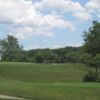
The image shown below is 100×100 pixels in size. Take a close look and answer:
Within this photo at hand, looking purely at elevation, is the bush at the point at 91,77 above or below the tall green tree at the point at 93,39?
below

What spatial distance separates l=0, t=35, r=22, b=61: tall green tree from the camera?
14750cm

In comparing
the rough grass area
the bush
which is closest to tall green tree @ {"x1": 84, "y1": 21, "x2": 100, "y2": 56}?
the rough grass area

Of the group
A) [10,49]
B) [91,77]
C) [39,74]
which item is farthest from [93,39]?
[10,49]

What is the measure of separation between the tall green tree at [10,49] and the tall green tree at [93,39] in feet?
267

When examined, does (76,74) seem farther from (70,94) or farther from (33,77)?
(70,94)

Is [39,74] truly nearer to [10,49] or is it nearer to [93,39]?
[93,39]

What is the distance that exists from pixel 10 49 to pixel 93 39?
307 ft

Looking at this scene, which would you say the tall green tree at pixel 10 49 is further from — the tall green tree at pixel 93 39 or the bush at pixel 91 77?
the bush at pixel 91 77

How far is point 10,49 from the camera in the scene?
156 meters

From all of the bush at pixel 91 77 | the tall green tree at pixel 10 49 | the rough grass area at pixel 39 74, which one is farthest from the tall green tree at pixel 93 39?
the tall green tree at pixel 10 49

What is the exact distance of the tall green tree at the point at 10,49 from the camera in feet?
484

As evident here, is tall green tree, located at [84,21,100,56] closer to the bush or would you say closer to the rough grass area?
the rough grass area

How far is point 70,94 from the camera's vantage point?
92.7 ft

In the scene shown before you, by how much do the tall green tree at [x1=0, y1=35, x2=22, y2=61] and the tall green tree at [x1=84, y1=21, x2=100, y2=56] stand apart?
267ft
